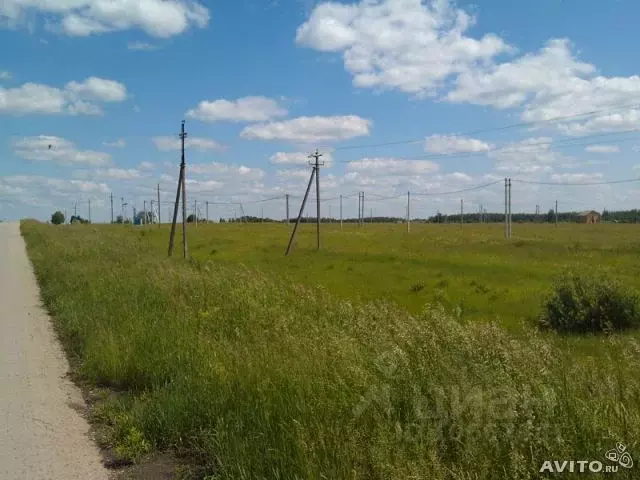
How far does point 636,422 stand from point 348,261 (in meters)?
24.2

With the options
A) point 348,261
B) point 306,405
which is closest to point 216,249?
point 348,261

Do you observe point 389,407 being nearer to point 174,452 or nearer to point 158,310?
point 174,452

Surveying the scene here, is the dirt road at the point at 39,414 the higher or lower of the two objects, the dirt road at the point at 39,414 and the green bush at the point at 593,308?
the lower

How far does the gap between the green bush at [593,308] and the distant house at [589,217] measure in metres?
114

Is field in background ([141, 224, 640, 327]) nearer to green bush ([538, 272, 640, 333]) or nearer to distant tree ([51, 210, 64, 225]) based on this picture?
green bush ([538, 272, 640, 333])

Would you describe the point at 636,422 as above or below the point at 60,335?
above

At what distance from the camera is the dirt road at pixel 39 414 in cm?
491

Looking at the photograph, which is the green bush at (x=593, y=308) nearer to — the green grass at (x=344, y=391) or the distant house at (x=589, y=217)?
the green grass at (x=344, y=391)

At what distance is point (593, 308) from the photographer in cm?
1188

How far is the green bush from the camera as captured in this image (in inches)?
461

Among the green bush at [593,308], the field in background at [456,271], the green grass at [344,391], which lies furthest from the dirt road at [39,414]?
the green bush at [593,308]

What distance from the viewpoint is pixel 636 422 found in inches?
143

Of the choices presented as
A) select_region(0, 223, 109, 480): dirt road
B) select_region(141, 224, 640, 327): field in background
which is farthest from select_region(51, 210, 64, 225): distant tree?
select_region(0, 223, 109, 480): dirt road

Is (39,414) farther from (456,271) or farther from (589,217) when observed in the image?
(589,217)
